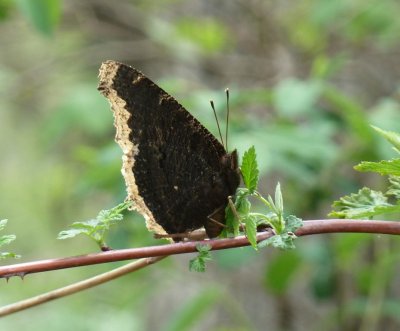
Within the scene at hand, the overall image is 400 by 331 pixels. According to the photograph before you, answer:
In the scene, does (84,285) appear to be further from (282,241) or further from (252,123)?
(252,123)

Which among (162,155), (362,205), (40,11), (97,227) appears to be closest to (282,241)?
(362,205)

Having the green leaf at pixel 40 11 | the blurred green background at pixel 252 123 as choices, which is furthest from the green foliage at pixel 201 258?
the green leaf at pixel 40 11

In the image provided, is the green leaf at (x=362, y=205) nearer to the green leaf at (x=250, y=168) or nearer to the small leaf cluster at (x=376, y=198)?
the small leaf cluster at (x=376, y=198)

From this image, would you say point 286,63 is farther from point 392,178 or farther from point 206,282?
point 392,178

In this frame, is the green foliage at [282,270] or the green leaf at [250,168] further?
the green foliage at [282,270]

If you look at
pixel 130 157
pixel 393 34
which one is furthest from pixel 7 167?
pixel 130 157

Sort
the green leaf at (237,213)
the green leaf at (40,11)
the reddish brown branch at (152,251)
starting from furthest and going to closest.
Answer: the green leaf at (40,11) < the green leaf at (237,213) < the reddish brown branch at (152,251)
